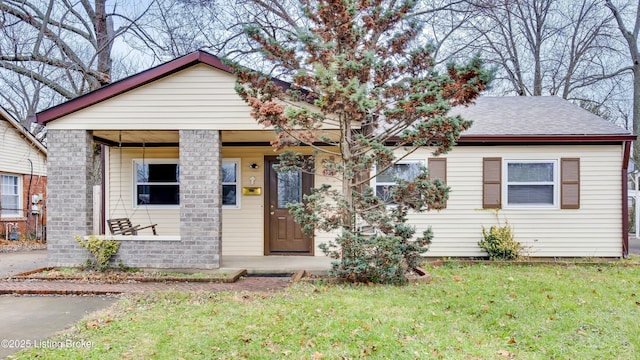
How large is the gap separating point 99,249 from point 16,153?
10913 millimetres

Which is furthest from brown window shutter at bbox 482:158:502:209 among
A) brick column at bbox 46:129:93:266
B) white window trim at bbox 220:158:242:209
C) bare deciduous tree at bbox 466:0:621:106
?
bare deciduous tree at bbox 466:0:621:106

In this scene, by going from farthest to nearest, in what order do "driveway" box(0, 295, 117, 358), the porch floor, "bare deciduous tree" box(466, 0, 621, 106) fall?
"bare deciduous tree" box(466, 0, 621, 106) → the porch floor → "driveway" box(0, 295, 117, 358)

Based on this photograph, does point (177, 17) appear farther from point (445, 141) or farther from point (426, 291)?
point (426, 291)

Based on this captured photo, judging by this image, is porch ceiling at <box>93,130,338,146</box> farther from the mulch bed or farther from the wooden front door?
the mulch bed

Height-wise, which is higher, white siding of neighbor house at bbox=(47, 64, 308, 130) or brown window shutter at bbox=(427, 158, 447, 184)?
white siding of neighbor house at bbox=(47, 64, 308, 130)

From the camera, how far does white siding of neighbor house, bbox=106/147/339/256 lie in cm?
983

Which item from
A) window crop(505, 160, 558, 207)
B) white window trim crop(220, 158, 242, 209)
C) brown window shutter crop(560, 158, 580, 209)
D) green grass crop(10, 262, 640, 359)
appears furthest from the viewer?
white window trim crop(220, 158, 242, 209)

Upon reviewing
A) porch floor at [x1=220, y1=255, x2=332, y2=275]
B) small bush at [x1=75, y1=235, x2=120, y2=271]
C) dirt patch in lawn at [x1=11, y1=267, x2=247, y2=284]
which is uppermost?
small bush at [x1=75, y1=235, x2=120, y2=271]

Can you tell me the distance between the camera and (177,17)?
561 inches

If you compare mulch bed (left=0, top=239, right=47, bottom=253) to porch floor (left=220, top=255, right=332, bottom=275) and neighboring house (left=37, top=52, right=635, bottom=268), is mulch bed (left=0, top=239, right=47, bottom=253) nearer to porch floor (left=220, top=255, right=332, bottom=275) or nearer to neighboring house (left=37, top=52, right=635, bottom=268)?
neighboring house (left=37, top=52, right=635, bottom=268)

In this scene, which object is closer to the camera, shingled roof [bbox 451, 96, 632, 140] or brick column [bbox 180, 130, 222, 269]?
brick column [bbox 180, 130, 222, 269]

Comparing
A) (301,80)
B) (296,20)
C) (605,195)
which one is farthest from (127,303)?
(296,20)

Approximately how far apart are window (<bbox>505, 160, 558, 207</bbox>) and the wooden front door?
4523 mm

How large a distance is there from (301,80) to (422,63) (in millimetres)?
1914
